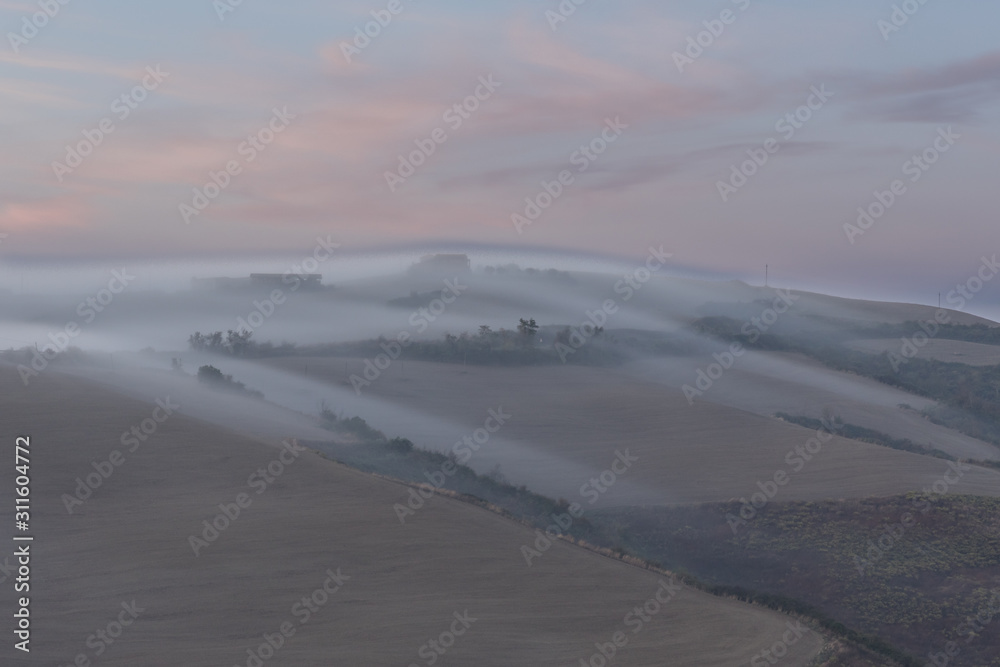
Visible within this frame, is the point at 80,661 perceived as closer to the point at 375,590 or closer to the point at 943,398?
the point at 375,590

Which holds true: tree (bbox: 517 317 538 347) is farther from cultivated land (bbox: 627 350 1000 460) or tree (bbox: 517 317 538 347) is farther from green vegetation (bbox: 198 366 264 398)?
green vegetation (bbox: 198 366 264 398)

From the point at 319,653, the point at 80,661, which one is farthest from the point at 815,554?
the point at 80,661

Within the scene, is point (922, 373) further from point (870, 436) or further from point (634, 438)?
point (634, 438)

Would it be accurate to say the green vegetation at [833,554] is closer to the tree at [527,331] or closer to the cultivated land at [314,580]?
the cultivated land at [314,580]

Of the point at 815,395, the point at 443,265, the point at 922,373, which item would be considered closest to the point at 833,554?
the point at 815,395

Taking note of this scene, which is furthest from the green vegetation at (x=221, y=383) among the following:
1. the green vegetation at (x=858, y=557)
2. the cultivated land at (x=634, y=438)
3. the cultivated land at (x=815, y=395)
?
the cultivated land at (x=815, y=395)

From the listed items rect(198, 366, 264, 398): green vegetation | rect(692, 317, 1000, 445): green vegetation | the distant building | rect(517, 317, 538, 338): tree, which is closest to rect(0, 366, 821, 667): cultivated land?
rect(198, 366, 264, 398): green vegetation

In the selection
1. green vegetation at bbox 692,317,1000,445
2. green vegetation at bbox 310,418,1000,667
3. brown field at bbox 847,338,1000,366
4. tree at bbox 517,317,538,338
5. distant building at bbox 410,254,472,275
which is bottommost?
distant building at bbox 410,254,472,275
